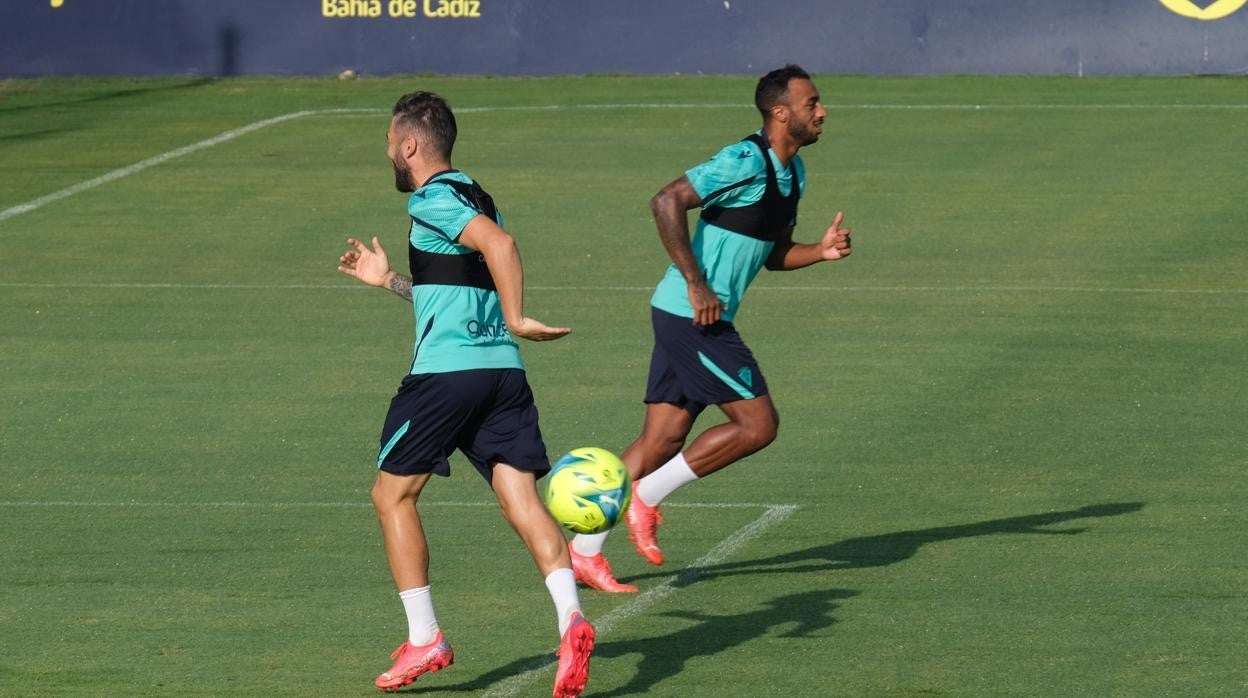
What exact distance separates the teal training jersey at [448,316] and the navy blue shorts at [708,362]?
1861 mm

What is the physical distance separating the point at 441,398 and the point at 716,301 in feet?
6.63

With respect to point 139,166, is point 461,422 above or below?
below

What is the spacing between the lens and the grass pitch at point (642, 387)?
9.30 meters

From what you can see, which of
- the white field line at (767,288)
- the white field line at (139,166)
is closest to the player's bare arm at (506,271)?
the white field line at (767,288)

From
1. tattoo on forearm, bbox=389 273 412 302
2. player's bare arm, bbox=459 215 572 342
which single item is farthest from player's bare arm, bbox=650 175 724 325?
player's bare arm, bbox=459 215 572 342

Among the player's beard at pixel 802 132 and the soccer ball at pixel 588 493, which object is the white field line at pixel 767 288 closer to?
the player's beard at pixel 802 132

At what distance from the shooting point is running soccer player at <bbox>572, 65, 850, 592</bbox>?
400 inches

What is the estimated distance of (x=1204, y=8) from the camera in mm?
27094

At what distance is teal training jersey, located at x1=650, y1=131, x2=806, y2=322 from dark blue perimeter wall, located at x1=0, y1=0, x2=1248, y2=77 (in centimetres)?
1771

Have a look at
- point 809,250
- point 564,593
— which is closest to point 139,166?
point 809,250

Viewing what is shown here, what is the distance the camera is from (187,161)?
83.1 ft

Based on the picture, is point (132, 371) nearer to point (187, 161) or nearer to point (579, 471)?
point (579, 471)

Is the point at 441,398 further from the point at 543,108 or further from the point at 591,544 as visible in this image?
the point at 543,108

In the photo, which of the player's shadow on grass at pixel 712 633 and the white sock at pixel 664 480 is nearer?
Answer: the player's shadow on grass at pixel 712 633
